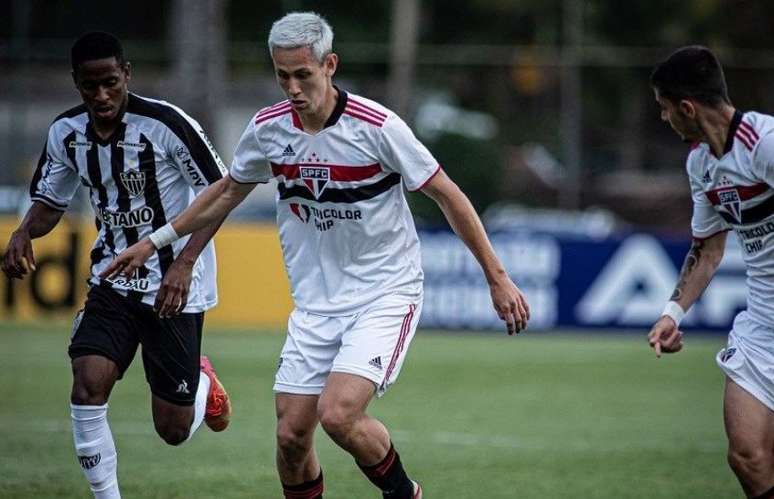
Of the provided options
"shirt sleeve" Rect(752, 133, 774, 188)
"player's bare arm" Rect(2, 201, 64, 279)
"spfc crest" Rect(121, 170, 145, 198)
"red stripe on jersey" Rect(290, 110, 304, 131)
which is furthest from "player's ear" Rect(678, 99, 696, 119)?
"player's bare arm" Rect(2, 201, 64, 279)

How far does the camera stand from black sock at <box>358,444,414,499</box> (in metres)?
6.66

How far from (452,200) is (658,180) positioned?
20171 mm

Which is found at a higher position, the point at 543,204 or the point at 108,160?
the point at 108,160

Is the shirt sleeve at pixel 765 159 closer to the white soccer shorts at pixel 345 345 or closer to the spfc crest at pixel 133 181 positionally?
the white soccer shorts at pixel 345 345

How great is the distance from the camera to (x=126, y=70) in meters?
7.36

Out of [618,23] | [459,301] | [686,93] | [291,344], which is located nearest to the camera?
[686,93]

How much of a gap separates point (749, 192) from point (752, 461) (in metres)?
1.21

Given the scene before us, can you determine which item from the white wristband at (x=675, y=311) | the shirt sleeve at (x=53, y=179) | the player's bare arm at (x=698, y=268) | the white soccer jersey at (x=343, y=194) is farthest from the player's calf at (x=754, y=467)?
the shirt sleeve at (x=53, y=179)

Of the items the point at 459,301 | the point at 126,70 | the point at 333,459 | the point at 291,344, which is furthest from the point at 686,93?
the point at 459,301

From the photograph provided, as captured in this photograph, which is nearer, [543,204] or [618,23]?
[543,204]

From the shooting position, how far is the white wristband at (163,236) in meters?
7.05

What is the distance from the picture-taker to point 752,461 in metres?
6.23

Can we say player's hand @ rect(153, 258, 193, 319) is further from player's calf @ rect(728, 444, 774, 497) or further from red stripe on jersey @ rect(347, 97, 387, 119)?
player's calf @ rect(728, 444, 774, 497)

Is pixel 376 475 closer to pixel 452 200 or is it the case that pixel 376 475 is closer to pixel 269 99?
pixel 452 200
